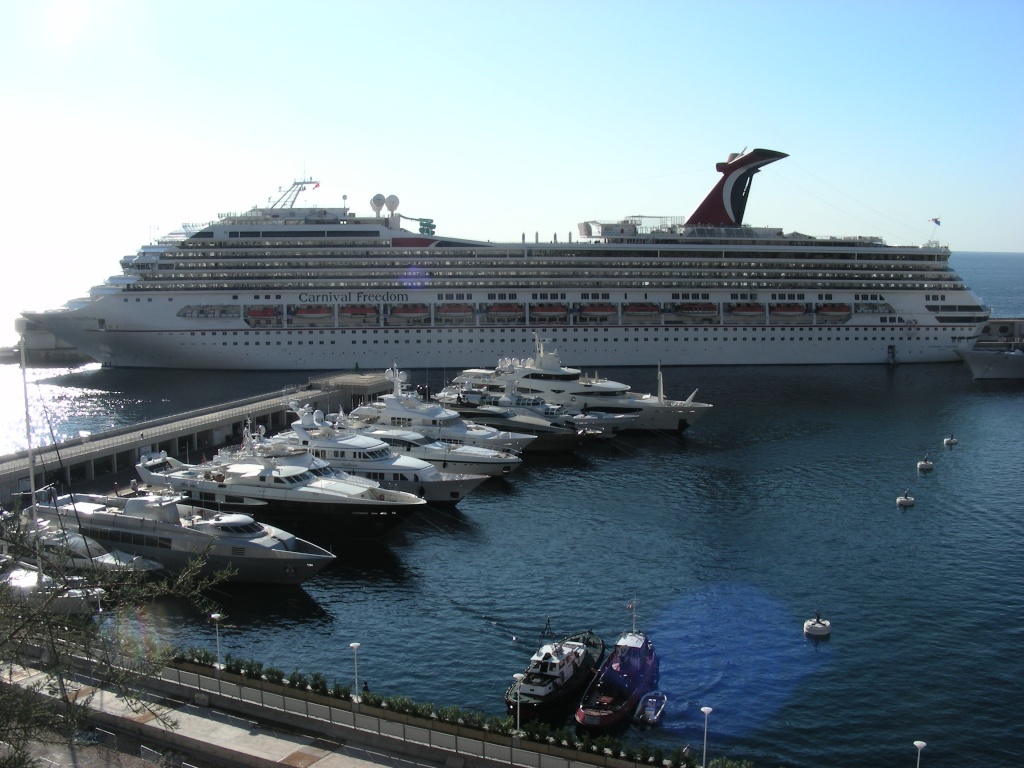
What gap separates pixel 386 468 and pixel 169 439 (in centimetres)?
1329

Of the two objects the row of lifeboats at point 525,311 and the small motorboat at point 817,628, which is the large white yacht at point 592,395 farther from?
the small motorboat at point 817,628

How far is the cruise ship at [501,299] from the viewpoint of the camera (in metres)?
76.9

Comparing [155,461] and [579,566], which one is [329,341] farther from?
[579,566]

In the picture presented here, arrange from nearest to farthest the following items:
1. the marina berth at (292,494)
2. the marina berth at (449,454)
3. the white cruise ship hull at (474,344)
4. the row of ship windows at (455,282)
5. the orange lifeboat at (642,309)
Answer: the marina berth at (292,494) < the marina berth at (449,454) < the row of ship windows at (455,282) < the white cruise ship hull at (474,344) < the orange lifeboat at (642,309)

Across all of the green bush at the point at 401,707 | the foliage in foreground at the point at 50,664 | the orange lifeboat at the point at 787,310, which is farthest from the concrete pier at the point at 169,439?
the orange lifeboat at the point at 787,310

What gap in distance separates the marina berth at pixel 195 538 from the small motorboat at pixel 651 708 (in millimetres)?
12110

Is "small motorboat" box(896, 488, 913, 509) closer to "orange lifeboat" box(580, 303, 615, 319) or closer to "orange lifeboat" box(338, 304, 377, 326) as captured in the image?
"orange lifeboat" box(580, 303, 615, 319)

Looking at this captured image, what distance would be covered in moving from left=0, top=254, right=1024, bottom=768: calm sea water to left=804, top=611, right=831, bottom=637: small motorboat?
29 centimetres

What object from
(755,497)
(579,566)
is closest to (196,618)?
(579,566)

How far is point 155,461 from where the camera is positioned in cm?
3872

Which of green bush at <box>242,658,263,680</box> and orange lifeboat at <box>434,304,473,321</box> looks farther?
orange lifeboat at <box>434,304,473,321</box>

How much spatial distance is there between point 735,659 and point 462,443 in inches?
952

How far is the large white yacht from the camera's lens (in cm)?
5703

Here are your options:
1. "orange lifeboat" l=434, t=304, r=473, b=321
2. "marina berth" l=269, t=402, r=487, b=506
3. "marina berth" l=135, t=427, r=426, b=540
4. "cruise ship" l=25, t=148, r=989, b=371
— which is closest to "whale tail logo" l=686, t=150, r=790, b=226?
"cruise ship" l=25, t=148, r=989, b=371
